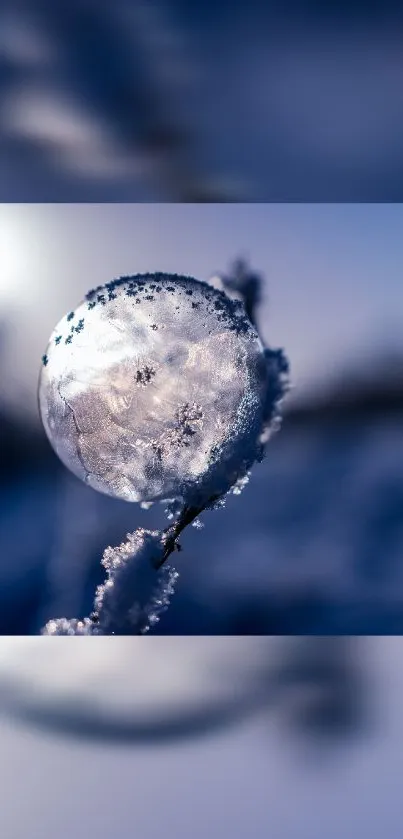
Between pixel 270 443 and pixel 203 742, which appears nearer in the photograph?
pixel 203 742

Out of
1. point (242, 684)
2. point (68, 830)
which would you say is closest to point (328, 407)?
point (242, 684)
